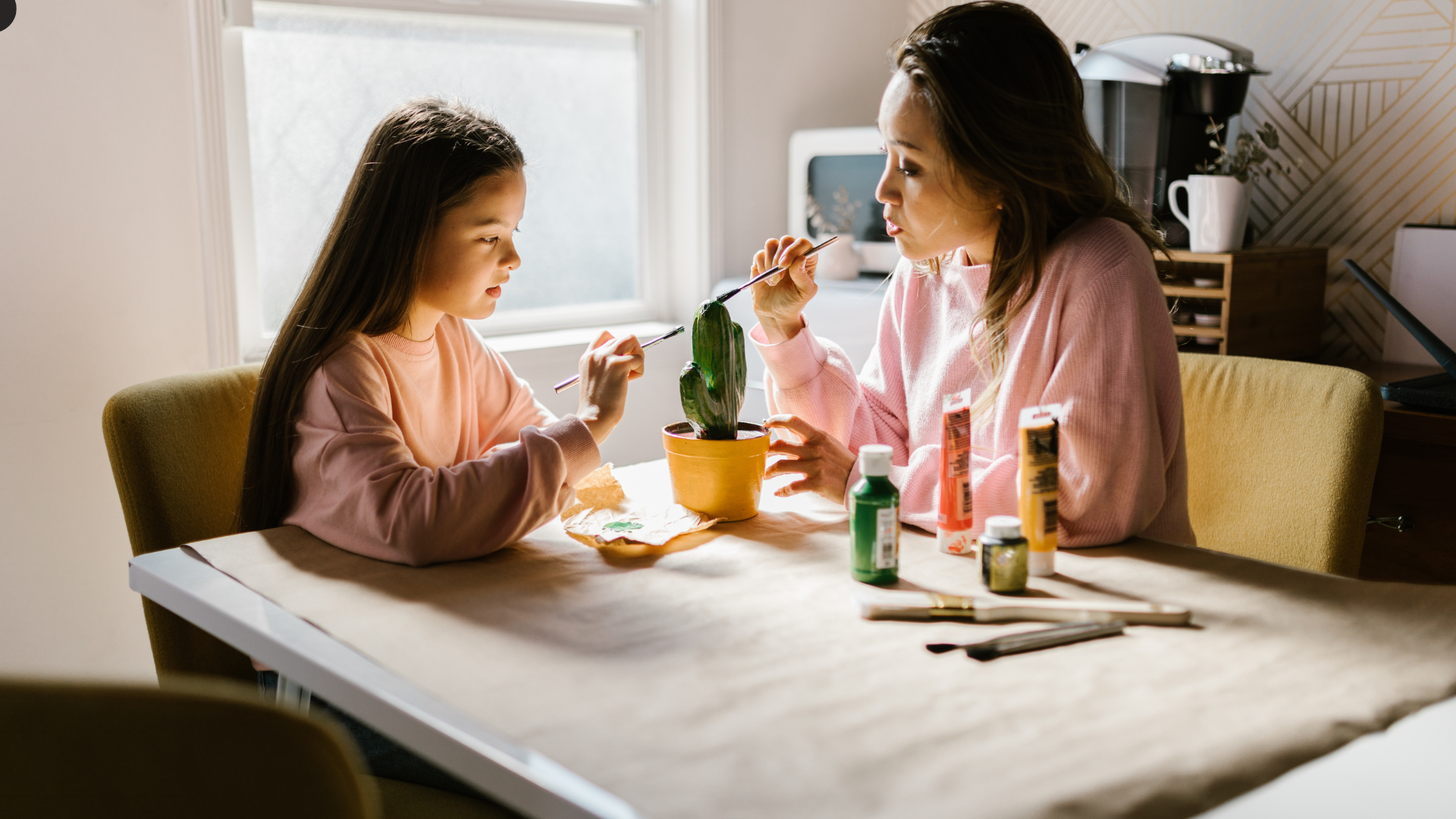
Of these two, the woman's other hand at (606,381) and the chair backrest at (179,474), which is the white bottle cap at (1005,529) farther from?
the chair backrest at (179,474)

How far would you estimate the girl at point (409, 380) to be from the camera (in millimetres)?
1062

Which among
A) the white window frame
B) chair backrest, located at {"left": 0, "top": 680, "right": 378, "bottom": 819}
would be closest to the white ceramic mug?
the white window frame

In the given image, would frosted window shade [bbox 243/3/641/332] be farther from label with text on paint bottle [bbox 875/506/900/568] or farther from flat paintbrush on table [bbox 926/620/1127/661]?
flat paintbrush on table [bbox 926/620/1127/661]

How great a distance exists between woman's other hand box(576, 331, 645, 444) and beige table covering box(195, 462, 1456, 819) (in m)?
0.15

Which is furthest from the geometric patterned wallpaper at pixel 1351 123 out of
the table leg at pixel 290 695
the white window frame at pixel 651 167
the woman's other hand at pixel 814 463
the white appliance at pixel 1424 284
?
the table leg at pixel 290 695

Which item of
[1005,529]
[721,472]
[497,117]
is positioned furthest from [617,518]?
[497,117]

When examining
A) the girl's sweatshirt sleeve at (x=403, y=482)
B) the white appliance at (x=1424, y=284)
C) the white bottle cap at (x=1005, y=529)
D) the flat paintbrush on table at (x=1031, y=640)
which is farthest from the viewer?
the white appliance at (x=1424, y=284)

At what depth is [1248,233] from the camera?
7.34ft

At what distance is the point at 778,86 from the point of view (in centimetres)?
275

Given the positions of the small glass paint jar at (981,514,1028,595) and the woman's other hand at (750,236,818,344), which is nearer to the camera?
the small glass paint jar at (981,514,1028,595)

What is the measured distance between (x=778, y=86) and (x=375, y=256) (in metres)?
1.74

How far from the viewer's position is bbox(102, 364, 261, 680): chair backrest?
1.24 metres

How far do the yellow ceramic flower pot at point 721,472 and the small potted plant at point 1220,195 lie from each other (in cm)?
121

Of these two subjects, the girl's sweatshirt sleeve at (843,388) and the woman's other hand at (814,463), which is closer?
the woman's other hand at (814,463)
